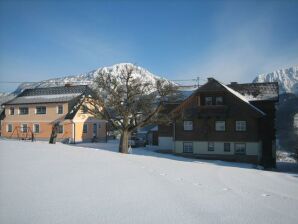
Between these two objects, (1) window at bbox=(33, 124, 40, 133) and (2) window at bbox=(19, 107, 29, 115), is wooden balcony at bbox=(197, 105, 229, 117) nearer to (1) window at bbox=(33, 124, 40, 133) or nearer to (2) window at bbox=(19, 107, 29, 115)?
(1) window at bbox=(33, 124, 40, 133)

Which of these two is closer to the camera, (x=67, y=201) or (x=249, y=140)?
(x=67, y=201)

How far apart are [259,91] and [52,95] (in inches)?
1253

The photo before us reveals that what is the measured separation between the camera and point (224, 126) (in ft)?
116

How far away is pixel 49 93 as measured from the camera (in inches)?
1753

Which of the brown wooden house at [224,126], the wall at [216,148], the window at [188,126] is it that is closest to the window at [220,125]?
the brown wooden house at [224,126]

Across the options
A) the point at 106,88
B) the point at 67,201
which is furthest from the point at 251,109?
the point at 67,201

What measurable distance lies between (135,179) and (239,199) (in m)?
4.83

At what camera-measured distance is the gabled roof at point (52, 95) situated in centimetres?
4231

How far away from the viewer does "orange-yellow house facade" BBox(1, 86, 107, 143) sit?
40.7 m

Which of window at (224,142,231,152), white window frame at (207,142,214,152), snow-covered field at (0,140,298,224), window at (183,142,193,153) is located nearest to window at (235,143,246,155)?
window at (224,142,231,152)

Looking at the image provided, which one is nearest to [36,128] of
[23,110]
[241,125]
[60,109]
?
[23,110]

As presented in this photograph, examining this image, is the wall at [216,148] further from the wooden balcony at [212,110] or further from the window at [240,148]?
the wooden balcony at [212,110]

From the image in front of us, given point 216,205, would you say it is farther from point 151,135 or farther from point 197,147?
point 151,135

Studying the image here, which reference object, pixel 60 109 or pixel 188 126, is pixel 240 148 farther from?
pixel 60 109
